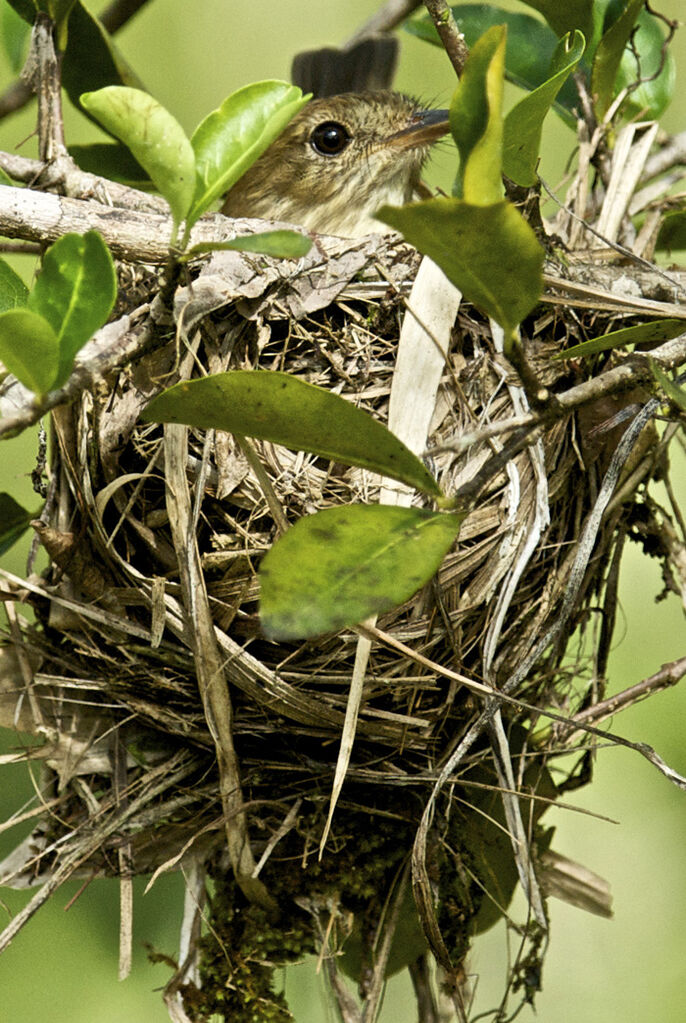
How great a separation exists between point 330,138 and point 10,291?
1.22 metres

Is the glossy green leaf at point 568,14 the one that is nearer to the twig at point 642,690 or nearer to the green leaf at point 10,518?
the twig at point 642,690

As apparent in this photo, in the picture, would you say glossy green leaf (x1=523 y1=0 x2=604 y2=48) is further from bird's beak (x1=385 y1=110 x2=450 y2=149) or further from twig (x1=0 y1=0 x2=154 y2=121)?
twig (x1=0 y1=0 x2=154 y2=121)

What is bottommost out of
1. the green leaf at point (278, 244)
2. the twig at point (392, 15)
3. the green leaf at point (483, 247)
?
the green leaf at point (483, 247)

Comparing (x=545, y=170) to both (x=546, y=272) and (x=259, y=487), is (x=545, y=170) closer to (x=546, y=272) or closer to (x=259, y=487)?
(x=546, y=272)

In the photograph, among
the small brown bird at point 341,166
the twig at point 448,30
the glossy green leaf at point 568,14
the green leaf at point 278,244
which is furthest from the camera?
the small brown bird at point 341,166

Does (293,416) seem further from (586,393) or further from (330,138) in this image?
(330,138)

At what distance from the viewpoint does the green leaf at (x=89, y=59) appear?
1812 millimetres

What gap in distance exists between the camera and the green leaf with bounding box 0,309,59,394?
0.92 m

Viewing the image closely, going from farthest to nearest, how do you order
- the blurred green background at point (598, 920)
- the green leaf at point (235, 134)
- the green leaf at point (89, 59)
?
1. the blurred green background at point (598, 920)
2. the green leaf at point (89, 59)
3. the green leaf at point (235, 134)

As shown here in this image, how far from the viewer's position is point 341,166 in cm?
223

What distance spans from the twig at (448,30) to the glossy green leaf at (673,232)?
0.62 meters

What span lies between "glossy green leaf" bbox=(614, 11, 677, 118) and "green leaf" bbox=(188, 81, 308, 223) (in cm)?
89

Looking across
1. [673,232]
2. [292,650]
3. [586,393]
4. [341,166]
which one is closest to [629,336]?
[586,393]

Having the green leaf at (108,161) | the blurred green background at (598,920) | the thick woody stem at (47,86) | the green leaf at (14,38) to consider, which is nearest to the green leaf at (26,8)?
the thick woody stem at (47,86)
